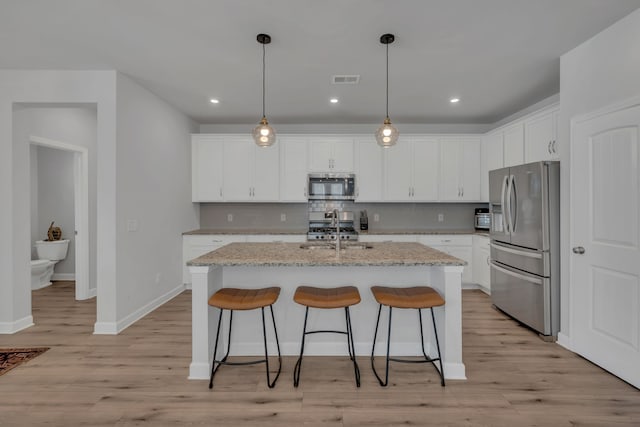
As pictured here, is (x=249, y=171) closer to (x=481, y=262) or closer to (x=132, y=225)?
(x=132, y=225)

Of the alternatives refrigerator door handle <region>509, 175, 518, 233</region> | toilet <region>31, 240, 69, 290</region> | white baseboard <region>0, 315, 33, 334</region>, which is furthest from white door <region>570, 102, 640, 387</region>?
toilet <region>31, 240, 69, 290</region>

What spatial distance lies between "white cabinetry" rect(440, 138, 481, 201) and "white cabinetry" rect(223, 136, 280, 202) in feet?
8.41

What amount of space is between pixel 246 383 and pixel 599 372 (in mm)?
2625

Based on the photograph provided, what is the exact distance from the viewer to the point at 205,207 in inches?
210

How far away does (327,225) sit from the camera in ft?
16.7

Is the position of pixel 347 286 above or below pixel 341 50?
below

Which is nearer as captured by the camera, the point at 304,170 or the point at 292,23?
the point at 292,23

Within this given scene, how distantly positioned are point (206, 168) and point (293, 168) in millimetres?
1350

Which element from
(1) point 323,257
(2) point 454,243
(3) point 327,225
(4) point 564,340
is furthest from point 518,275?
(3) point 327,225

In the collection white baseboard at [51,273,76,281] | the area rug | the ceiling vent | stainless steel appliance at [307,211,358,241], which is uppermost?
the ceiling vent


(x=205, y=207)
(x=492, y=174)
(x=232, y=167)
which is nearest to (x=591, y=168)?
(x=492, y=174)

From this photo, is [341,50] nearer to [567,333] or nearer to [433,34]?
[433,34]

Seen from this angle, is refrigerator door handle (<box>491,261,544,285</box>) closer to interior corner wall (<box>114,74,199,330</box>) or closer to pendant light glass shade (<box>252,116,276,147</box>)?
pendant light glass shade (<box>252,116,276,147</box>)

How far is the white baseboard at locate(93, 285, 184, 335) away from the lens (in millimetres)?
3152
